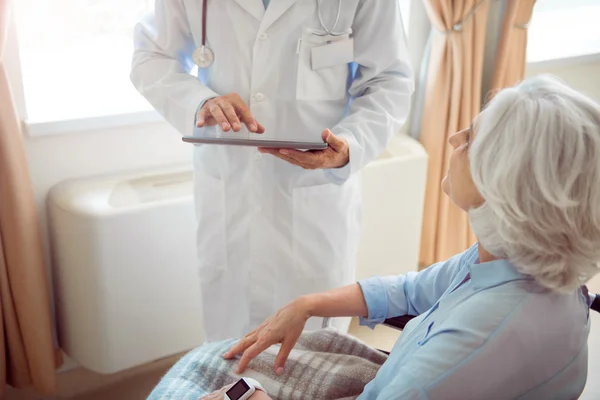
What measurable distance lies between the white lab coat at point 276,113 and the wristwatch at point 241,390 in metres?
0.49

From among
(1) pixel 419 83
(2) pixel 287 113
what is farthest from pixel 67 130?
(1) pixel 419 83

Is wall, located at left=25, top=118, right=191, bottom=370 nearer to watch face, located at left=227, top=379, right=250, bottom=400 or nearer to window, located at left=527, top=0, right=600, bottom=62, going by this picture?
watch face, located at left=227, top=379, right=250, bottom=400

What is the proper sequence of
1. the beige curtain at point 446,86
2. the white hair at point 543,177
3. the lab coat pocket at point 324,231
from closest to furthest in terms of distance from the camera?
the white hair at point 543,177, the lab coat pocket at point 324,231, the beige curtain at point 446,86

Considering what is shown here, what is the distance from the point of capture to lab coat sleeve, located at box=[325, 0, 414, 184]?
4.83ft

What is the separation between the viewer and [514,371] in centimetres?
95

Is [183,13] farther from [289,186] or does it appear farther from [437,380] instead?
[437,380]

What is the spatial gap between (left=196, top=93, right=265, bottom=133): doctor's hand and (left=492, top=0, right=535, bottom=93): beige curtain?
1.31 meters

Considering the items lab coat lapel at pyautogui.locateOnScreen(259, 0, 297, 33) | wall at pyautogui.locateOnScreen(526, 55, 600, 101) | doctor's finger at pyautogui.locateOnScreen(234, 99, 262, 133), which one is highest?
lab coat lapel at pyautogui.locateOnScreen(259, 0, 297, 33)

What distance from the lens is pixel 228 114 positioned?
1.38 m

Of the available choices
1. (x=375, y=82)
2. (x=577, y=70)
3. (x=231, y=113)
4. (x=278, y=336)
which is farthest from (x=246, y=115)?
(x=577, y=70)

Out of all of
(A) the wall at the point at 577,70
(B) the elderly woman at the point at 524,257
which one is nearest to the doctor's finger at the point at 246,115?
(B) the elderly woman at the point at 524,257

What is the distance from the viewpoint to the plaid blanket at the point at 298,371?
123 cm

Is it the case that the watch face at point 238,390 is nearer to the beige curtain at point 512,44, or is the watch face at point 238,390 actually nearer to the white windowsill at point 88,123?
the white windowsill at point 88,123

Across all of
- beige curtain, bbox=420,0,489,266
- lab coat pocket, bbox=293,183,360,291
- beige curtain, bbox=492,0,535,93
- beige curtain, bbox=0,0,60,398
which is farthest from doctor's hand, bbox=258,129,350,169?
beige curtain, bbox=492,0,535,93
